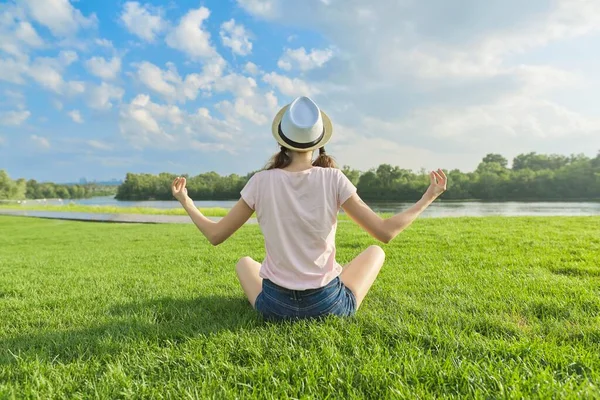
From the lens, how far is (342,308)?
2.39m

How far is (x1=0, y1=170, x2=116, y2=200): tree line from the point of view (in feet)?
202

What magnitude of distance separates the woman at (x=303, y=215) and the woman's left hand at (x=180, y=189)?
0.77ft

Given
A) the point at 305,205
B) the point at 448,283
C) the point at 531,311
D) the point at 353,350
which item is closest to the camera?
the point at 353,350

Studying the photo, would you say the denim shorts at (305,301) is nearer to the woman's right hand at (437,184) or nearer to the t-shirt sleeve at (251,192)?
the t-shirt sleeve at (251,192)

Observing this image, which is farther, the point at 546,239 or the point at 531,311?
the point at 546,239

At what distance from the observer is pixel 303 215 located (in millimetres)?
2152

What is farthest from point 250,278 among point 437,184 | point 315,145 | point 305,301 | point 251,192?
point 437,184

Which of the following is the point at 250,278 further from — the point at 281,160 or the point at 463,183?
the point at 463,183

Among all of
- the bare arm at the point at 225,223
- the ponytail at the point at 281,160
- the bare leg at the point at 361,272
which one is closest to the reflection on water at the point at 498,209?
the bare leg at the point at 361,272

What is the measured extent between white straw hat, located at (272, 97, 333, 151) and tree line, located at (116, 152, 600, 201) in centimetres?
4441

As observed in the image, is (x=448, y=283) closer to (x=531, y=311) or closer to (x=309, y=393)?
(x=531, y=311)

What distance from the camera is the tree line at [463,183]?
5206 cm

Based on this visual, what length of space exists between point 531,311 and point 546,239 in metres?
4.33

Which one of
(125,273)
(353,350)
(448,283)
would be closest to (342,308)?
(353,350)
